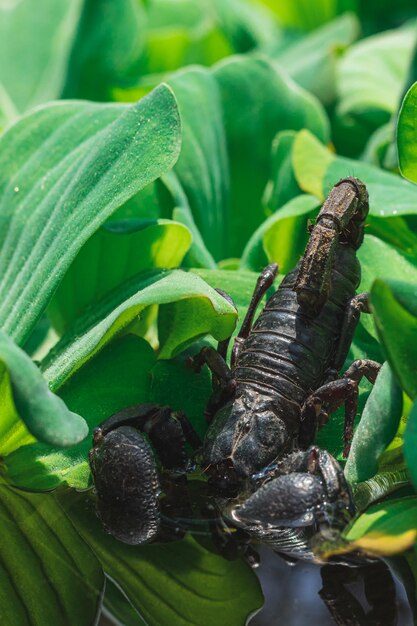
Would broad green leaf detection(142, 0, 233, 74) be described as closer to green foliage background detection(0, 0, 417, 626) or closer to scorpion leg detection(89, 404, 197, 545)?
green foliage background detection(0, 0, 417, 626)

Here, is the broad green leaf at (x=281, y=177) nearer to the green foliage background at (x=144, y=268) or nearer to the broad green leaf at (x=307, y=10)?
the green foliage background at (x=144, y=268)

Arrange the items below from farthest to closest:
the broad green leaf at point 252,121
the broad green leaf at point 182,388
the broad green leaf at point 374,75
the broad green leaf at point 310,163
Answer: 1. the broad green leaf at point 374,75
2. the broad green leaf at point 252,121
3. the broad green leaf at point 310,163
4. the broad green leaf at point 182,388

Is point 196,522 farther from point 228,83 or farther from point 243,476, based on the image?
point 228,83

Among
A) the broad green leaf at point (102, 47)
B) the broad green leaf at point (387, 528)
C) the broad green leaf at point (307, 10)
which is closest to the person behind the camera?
the broad green leaf at point (387, 528)

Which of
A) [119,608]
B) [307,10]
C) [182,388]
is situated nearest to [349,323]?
[182,388]

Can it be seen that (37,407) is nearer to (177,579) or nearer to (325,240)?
(177,579)

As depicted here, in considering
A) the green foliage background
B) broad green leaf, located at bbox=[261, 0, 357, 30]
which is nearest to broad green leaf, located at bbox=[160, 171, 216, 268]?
the green foliage background

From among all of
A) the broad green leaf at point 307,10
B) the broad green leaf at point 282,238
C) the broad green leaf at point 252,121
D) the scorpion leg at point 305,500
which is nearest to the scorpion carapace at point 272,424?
the scorpion leg at point 305,500
